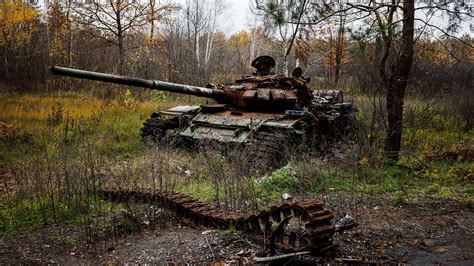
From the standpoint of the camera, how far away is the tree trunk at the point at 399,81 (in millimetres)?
8500

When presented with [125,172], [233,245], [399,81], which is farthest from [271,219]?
[399,81]

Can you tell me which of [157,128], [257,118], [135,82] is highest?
[135,82]

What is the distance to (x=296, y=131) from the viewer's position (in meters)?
9.29

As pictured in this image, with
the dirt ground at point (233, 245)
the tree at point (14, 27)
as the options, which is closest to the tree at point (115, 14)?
the tree at point (14, 27)

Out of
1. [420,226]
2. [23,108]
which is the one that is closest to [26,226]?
[420,226]

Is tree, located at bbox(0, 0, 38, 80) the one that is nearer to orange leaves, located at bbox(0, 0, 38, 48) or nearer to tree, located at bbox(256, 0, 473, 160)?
orange leaves, located at bbox(0, 0, 38, 48)

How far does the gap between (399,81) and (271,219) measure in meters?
4.96

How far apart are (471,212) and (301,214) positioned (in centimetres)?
348

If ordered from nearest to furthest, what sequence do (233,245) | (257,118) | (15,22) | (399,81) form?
(233,245) → (399,81) → (257,118) → (15,22)

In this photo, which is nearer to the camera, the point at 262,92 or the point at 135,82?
the point at 135,82

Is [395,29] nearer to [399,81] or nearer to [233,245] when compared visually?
[399,81]

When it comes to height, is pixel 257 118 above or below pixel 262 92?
below

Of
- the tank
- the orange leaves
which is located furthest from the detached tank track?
the orange leaves

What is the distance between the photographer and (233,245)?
484 centimetres
